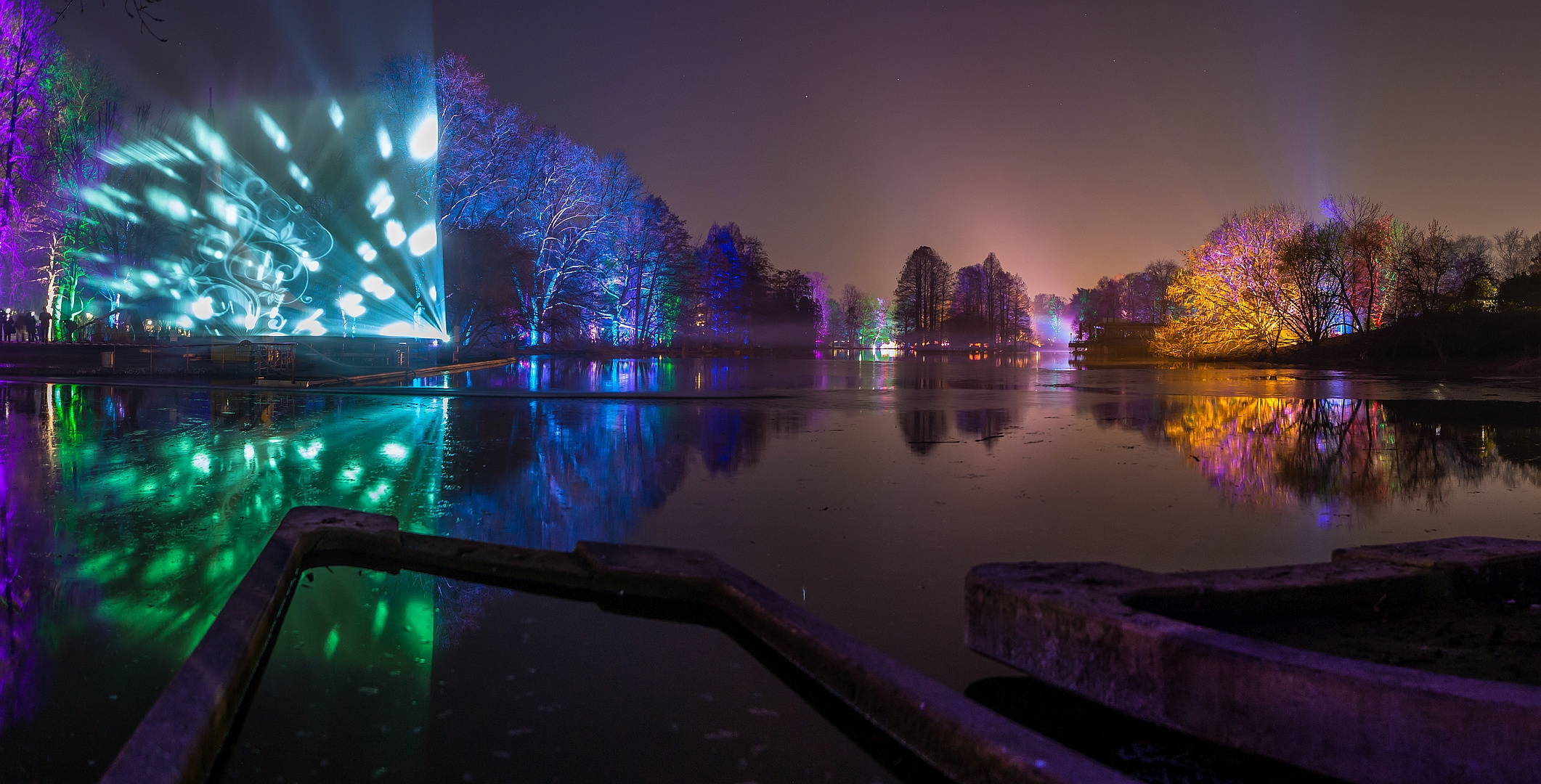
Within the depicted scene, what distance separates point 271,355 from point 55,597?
72.5ft

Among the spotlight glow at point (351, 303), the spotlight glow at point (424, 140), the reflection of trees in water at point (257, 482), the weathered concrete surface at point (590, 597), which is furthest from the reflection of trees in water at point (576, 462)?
the spotlight glow at point (424, 140)

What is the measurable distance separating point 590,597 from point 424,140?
37683mm

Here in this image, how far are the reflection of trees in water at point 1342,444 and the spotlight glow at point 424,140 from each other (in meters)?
31.9

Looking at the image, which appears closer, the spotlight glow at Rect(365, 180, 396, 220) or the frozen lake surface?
the frozen lake surface

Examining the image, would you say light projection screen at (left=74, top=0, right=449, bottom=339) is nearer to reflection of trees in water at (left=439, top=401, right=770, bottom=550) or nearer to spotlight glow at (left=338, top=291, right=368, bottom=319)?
spotlight glow at (left=338, top=291, right=368, bottom=319)

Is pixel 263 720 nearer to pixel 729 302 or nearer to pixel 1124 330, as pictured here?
pixel 1124 330

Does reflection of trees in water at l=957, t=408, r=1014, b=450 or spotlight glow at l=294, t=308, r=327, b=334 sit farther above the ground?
spotlight glow at l=294, t=308, r=327, b=334

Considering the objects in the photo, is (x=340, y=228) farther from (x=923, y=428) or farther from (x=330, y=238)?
(x=923, y=428)

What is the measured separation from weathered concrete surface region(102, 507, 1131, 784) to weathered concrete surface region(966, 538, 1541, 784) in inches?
21.7

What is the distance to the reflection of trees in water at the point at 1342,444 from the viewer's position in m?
7.36

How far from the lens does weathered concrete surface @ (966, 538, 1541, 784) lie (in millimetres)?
2156

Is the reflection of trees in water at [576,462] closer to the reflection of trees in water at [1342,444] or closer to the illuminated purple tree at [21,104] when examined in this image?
the reflection of trees in water at [1342,444]

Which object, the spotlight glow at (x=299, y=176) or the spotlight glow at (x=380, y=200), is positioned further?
the spotlight glow at (x=299, y=176)

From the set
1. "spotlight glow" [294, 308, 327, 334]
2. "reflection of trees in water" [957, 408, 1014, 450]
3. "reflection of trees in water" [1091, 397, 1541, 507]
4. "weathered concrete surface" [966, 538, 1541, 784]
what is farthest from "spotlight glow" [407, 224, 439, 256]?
"weathered concrete surface" [966, 538, 1541, 784]
